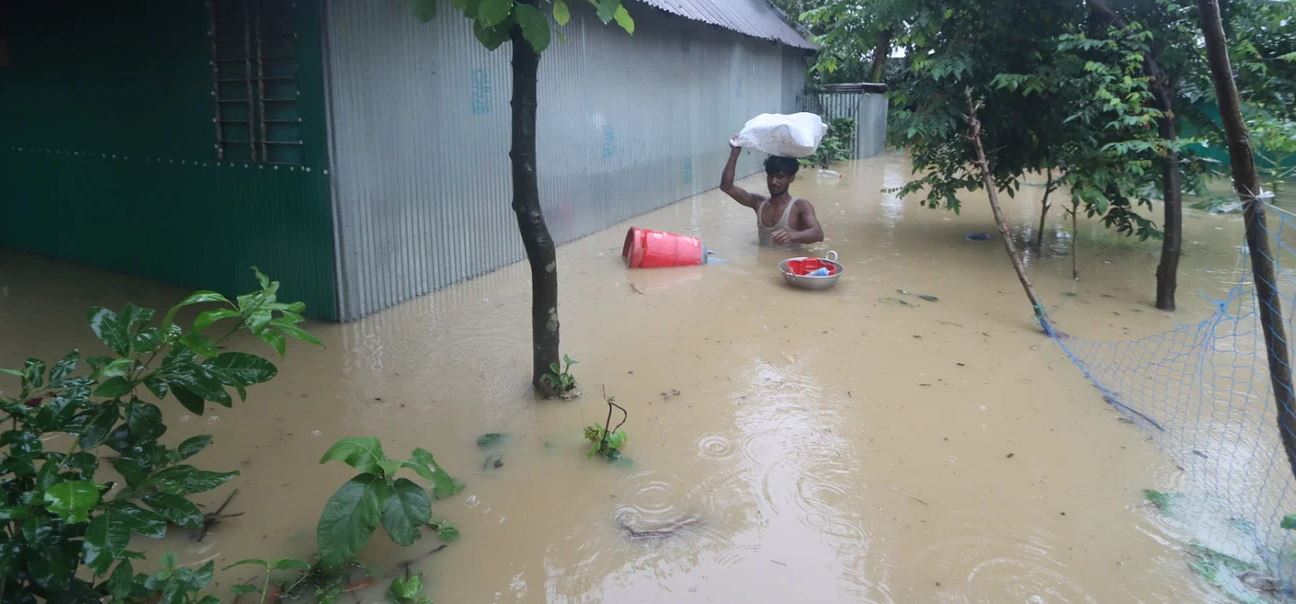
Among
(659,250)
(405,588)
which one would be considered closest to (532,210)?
(405,588)

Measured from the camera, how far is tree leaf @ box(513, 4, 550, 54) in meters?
3.26

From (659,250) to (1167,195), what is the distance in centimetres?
424

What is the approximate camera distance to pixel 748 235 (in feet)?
31.1

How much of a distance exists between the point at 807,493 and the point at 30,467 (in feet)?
9.15

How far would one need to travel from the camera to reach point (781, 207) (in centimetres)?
822

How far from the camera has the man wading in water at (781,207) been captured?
7.87 meters

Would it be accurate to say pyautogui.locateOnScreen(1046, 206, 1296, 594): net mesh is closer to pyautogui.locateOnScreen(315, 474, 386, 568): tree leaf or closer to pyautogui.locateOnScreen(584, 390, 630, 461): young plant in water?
pyautogui.locateOnScreen(584, 390, 630, 461): young plant in water

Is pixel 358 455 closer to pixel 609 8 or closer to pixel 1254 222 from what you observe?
pixel 609 8

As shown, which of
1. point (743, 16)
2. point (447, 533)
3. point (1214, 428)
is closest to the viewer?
point (447, 533)

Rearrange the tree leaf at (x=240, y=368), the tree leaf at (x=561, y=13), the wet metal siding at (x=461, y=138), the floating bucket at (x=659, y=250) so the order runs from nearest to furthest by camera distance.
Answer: the tree leaf at (x=240, y=368) < the tree leaf at (x=561, y=13) < the wet metal siding at (x=461, y=138) < the floating bucket at (x=659, y=250)

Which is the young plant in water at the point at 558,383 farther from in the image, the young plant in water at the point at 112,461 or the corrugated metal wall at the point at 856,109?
the corrugated metal wall at the point at 856,109

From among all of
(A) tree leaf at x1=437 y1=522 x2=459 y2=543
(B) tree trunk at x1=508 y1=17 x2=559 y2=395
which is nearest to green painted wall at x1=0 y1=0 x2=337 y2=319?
(B) tree trunk at x1=508 y1=17 x2=559 y2=395

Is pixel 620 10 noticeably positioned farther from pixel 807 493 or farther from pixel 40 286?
pixel 40 286

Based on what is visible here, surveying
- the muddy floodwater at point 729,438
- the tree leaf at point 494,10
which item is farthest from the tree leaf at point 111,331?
the tree leaf at point 494,10
